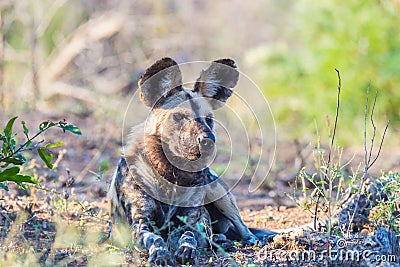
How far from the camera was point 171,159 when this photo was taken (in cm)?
505

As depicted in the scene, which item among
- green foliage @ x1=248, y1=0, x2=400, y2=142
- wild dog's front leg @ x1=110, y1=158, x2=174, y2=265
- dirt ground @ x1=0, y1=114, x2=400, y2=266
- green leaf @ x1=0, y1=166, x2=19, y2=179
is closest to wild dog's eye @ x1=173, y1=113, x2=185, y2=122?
wild dog's front leg @ x1=110, y1=158, x2=174, y2=265

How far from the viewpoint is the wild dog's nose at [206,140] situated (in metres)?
4.79

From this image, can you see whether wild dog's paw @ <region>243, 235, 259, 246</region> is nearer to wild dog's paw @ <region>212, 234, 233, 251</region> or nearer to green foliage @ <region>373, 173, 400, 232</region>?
wild dog's paw @ <region>212, 234, 233, 251</region>

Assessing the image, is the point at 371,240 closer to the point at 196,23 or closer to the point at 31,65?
the point at 31,65

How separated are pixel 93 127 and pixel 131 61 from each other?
5.72 meters

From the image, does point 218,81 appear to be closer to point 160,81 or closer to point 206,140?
point 160,81

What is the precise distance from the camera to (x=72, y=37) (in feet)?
47.8

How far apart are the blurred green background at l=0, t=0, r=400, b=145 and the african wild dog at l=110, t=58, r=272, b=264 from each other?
4.91m

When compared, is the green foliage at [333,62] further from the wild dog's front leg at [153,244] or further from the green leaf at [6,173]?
the green leaf at [6,173]

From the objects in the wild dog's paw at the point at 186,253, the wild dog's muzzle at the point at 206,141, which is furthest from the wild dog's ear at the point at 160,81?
the wild dog's paw at the point at 186,253

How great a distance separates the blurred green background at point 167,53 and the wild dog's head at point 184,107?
4861 millimetres

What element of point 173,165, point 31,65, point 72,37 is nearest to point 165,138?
point 173,165

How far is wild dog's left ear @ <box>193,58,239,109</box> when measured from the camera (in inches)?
209

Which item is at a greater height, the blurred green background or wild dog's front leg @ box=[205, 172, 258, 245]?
the blurred green background
